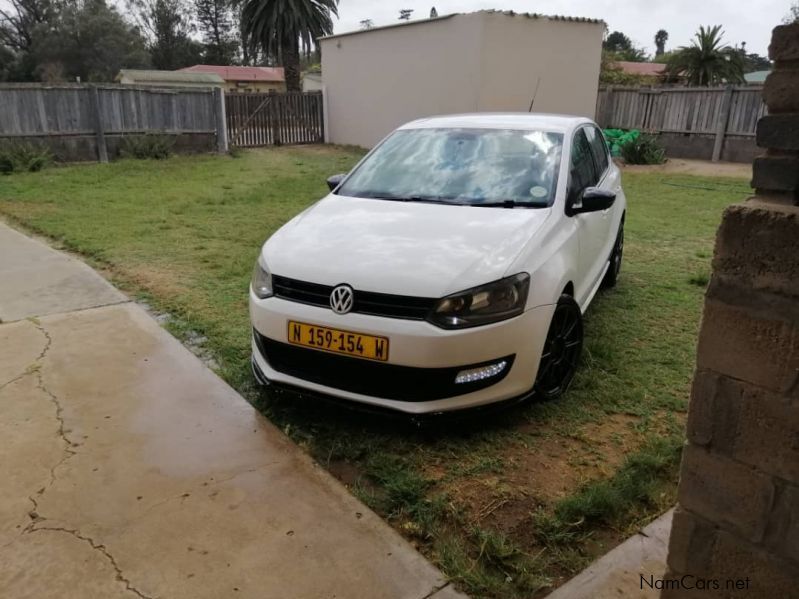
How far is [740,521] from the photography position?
65.4 inches

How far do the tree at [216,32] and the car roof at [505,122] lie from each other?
57606 mm

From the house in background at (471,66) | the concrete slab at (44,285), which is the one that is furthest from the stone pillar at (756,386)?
the house in background at (471,66)

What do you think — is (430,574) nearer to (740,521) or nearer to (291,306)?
(740,521)

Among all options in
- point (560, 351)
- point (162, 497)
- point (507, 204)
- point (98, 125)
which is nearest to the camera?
point (162, 497)

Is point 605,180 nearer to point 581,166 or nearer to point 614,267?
point 581,166

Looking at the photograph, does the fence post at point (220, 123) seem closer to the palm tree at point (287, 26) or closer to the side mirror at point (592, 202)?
the palm tree at point (287, 26)

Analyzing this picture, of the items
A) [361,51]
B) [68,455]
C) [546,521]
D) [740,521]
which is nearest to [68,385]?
[68,455]

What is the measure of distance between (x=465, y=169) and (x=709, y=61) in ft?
76.4

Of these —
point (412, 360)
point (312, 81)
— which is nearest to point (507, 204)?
point (412, 360)

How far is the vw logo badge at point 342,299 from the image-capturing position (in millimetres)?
2957

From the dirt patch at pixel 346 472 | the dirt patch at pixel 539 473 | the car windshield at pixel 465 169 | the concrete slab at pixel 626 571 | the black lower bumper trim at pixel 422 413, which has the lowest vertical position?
the dirt patch at pixel 346 472

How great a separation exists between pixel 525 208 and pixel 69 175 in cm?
1065

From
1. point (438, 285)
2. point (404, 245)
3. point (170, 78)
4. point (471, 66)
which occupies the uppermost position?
point (170, 78)

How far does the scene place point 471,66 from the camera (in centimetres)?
1466
